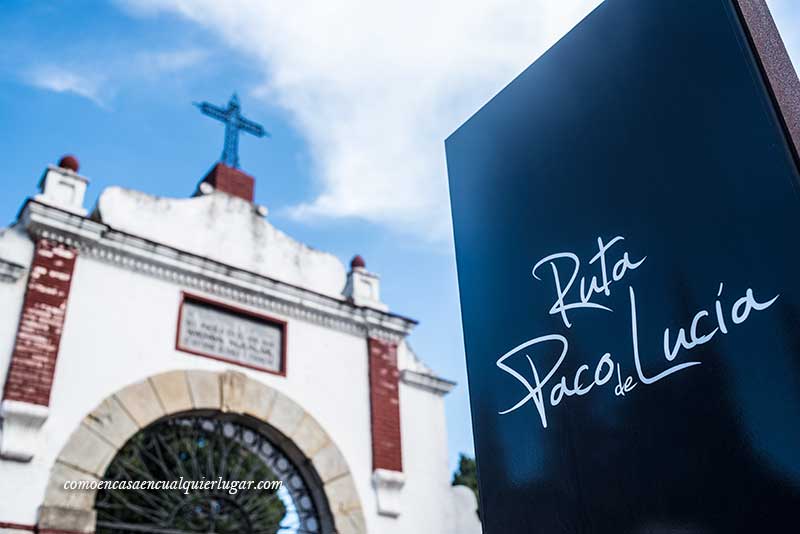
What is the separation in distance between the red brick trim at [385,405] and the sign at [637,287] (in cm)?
617

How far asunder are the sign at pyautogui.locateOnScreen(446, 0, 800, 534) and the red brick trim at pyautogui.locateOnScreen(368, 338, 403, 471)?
6.17 meters

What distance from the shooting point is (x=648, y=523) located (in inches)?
79.4

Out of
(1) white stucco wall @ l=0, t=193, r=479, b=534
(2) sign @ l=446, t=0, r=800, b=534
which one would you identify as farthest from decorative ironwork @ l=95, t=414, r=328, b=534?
(2) sign @ l=446, t=0, r=800, b=534

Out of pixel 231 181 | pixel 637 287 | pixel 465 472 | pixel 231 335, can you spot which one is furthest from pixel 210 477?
pixel 465 472

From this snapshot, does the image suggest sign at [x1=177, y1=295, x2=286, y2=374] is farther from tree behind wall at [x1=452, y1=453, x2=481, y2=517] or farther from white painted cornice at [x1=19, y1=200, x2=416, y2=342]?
tree behind wall at [x1=452, y1=453, x2=481, y2=517]

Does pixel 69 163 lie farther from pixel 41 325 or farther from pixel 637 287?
pixel 637 287

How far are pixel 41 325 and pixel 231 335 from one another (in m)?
1.93

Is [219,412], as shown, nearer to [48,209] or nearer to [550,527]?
[48,209]

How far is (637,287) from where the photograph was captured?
89.7 inches

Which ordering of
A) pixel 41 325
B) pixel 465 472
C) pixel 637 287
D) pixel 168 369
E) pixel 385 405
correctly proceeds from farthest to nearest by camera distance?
pixel 465 472, pixel 385 405, pixel 168 369, pixel 41 325, pixel 637 287

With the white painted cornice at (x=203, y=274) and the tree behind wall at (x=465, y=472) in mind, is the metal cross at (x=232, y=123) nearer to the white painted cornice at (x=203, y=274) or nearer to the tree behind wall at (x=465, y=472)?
the white painted cornice at (x=203, y=274)

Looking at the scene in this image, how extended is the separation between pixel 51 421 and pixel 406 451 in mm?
3913

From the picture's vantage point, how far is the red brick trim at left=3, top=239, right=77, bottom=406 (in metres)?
6.74

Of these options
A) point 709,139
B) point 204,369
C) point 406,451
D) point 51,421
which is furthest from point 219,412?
point 709,139
